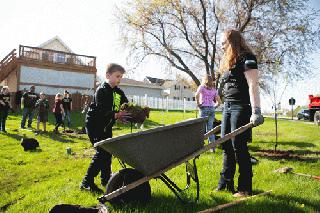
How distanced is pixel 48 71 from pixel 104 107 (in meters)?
26.0

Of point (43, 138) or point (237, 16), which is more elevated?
point (237, 16)

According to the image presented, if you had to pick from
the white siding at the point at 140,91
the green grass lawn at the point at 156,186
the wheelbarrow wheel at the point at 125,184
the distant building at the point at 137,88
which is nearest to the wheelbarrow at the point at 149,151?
the wheelbarrow wheel at the point at 125,184

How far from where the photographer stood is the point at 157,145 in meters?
3.39

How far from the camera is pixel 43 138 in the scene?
1226 centimetres

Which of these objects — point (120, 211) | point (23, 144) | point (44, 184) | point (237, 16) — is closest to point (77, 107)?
point (237, 16)

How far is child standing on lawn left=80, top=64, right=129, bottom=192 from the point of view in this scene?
4.50 metres

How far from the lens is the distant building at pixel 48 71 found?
2706cm

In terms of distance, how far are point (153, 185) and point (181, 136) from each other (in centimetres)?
158

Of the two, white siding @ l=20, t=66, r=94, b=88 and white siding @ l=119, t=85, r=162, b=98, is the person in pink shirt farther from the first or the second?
white siding @ l=119, t=85, r=162, b=98

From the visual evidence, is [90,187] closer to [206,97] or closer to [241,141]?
[241,141]

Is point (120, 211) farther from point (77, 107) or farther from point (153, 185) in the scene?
point (77, 107)

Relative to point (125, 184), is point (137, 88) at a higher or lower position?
higher

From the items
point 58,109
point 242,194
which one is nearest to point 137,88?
point 58,109

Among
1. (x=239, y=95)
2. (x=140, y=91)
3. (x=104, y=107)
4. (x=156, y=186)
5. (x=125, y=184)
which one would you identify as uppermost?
(x=140, y=91)
